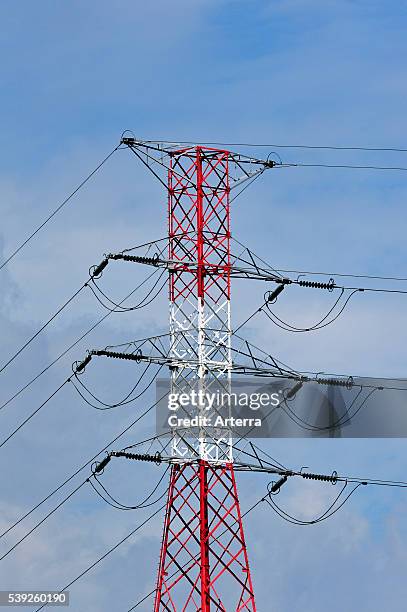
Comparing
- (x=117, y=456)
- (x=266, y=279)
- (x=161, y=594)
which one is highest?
(x=266, y=279)

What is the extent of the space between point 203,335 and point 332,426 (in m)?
15.5

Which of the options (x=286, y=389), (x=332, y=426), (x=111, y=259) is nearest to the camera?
(x=111, y=259)

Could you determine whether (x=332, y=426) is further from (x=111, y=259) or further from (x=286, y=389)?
(x=111, y=259)

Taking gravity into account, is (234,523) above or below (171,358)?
below

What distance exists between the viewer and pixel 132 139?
98.7m

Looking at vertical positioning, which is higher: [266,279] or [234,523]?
[266,279]

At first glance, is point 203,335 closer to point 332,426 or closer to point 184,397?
point 184,397

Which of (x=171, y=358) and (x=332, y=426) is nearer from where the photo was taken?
(x=171, y=358)

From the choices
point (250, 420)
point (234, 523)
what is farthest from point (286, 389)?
point (234, 523)

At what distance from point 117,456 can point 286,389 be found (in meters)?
9.42

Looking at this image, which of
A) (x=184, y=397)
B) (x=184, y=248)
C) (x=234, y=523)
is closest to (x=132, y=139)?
(x=184, y=248)

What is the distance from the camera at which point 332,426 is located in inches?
4355

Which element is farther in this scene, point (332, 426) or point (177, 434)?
point (332, 426)

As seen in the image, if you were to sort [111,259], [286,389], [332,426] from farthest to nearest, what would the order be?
[332,426] < [286,389] < [111,259]
